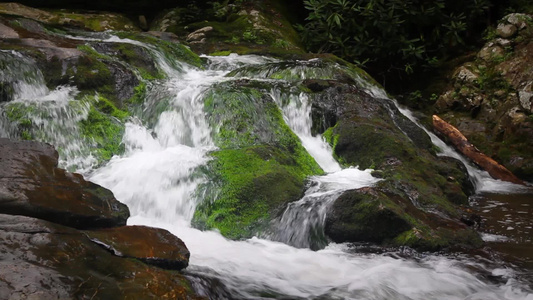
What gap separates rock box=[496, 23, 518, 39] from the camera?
10.5m

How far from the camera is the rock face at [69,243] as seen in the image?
275 centimetres

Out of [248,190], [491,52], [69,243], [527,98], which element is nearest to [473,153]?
[527,98]

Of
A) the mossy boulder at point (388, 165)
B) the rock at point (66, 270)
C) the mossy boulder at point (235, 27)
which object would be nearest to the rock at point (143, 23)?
the mossy boulder at point (235, 27)

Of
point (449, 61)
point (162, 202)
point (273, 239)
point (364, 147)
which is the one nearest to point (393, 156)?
point (364, 147)

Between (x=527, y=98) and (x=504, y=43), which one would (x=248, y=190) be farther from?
(x=504, y=43)

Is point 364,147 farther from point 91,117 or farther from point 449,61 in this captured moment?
point 449,61

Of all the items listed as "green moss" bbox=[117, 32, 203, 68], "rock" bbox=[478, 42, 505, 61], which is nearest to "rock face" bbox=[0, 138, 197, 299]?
"green moss" bbox=[117, 32, 203, 68]

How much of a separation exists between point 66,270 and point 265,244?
7.36 ft

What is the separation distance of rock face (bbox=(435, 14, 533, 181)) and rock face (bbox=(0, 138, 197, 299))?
687 cm

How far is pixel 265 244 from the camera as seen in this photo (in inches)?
188

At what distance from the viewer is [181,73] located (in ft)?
29.7

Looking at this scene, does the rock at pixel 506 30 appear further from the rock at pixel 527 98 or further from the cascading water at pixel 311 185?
the cascading water at pixel 311 185

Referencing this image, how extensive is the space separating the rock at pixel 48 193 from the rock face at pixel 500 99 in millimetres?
6930

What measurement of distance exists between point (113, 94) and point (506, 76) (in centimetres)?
755
